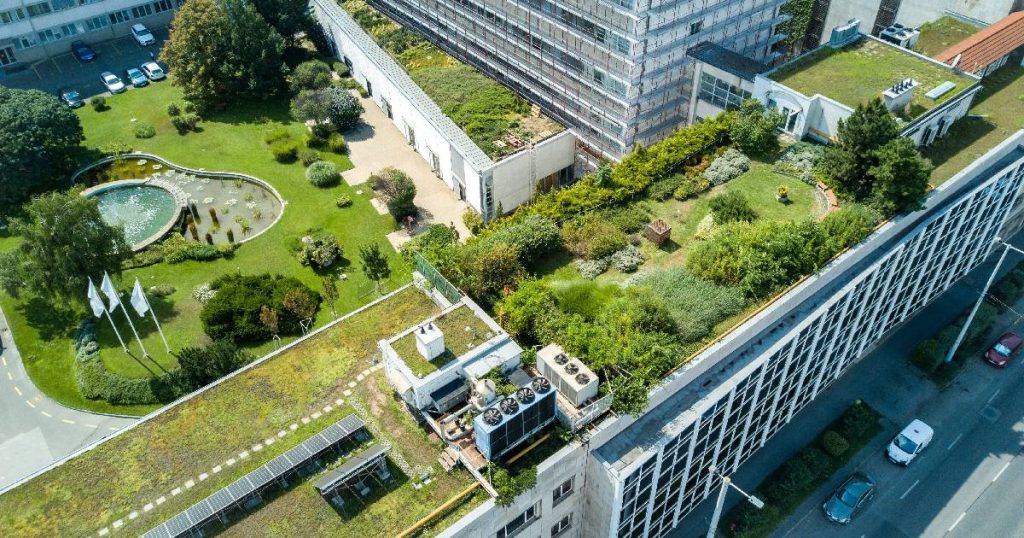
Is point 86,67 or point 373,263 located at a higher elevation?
point 373,263

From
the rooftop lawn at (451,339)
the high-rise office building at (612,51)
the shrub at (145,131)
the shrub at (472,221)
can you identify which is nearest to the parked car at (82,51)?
the shrub at (145,131)

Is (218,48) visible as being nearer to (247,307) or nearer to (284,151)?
(284,151)

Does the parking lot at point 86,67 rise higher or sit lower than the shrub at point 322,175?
higher

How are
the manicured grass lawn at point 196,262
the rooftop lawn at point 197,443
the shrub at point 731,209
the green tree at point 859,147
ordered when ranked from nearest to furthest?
1. the rooftop lawn at point 197,443
2. the green tree at point 859,147
3. the shrub at point 731,209
4. the manicured grass lawn at point 196,262

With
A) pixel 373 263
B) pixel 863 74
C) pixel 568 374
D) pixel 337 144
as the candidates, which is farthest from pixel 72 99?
pixel 863 74

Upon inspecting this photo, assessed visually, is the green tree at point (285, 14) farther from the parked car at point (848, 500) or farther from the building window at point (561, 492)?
the parked car at point (848, 500)

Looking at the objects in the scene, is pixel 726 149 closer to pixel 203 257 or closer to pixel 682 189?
pixel 682 189

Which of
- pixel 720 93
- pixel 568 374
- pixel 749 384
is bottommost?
pixel 749 384
